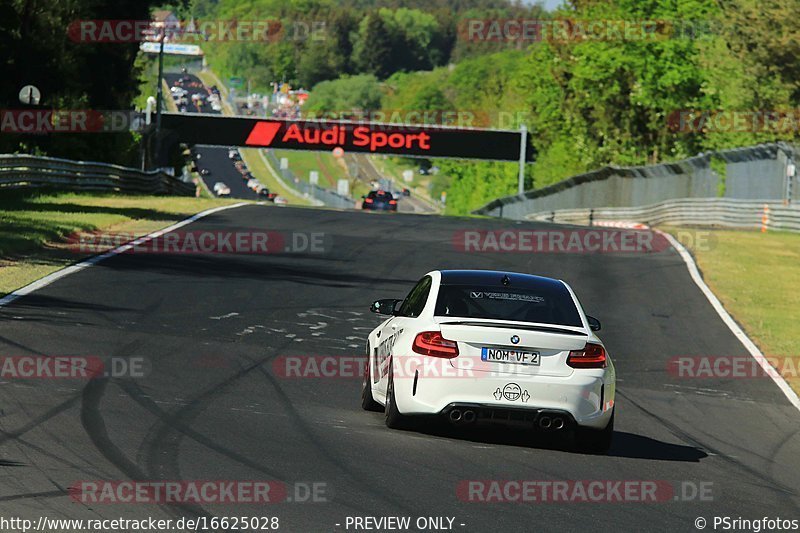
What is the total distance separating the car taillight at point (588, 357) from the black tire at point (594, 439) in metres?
0.47

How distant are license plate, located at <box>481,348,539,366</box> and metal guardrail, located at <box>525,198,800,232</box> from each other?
28202mm

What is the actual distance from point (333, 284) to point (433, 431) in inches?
459

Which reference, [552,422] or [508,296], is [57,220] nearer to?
[508,296]

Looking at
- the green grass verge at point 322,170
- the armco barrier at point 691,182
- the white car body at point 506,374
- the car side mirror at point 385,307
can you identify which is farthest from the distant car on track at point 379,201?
the green grass verge at point 322,170

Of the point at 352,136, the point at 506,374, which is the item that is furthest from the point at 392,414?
the point at 352,136

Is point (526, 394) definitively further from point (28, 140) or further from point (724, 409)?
point (28, 140)

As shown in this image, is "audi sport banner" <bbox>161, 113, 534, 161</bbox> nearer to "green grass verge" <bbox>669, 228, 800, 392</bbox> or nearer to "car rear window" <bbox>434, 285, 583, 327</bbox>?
"green grass verge" <bbox>669, 228, 800, 392</bbox>

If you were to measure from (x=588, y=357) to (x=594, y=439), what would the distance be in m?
0.67

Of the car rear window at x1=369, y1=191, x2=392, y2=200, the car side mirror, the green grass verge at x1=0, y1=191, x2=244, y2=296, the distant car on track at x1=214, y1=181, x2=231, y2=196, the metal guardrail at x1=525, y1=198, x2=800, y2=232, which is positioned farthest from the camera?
the distant car on track at x1=214, y1=181, x2=231, y2=196

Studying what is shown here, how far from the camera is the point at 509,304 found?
1097 cm

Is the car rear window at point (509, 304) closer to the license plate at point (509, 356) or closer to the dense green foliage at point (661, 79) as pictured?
the license plate at point (509, 356)

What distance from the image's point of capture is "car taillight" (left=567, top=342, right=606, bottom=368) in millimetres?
10133

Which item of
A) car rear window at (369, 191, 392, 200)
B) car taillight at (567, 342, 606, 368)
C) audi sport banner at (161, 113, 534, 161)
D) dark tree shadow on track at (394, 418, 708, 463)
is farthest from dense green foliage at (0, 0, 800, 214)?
car taillight at (567, 342, 606, 368)

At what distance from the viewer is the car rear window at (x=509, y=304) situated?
419 inches
